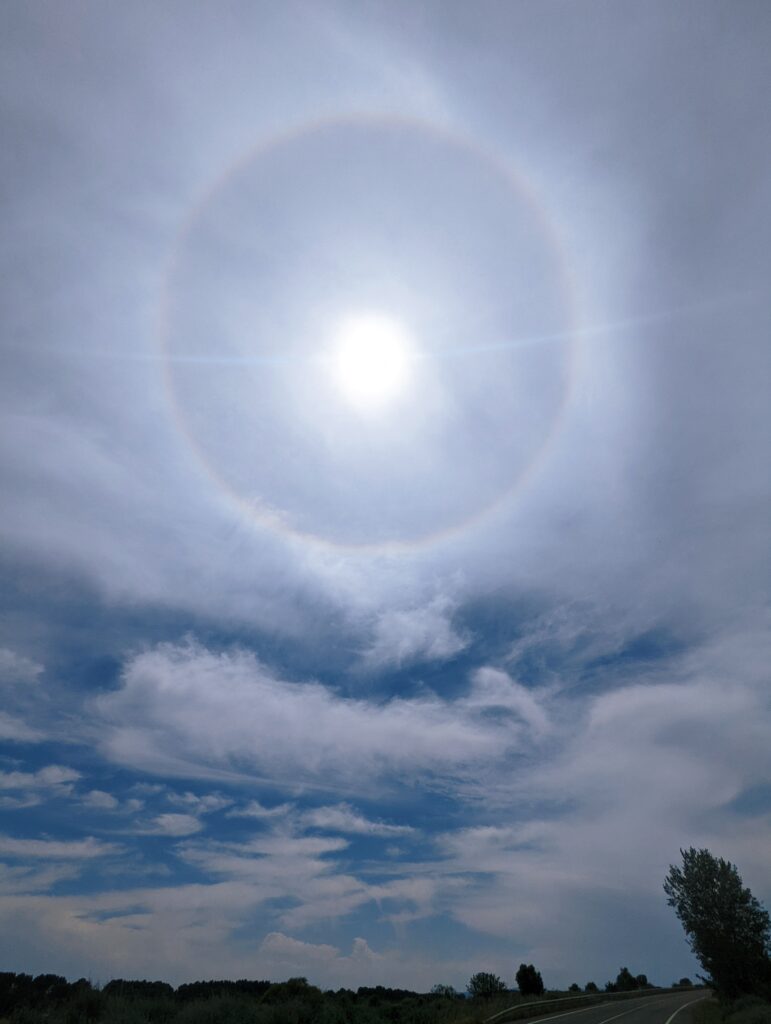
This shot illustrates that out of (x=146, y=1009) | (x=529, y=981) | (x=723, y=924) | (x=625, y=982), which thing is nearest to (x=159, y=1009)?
(x=146, y=1009)

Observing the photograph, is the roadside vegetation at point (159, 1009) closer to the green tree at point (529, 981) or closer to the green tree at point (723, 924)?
the green tree at point (723, 924)

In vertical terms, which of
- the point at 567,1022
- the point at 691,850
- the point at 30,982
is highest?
the point at 691,850

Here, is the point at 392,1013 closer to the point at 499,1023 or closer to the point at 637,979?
the point at 499,1023

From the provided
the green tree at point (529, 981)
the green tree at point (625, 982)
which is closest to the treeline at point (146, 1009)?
the green tree at point (529, 981)

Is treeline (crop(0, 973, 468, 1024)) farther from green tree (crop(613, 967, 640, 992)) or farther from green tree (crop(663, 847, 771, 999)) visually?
green tree (crop(613, 967, 640, 992))

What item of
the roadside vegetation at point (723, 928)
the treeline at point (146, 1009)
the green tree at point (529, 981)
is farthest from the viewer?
the green tree at point (529, 981)

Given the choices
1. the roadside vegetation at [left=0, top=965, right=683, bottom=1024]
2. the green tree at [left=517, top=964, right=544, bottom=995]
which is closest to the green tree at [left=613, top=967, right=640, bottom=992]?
the green tree at [left=517, top=964, right=544, bottom=995]

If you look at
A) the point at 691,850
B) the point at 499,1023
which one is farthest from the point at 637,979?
the point at 499,1023
